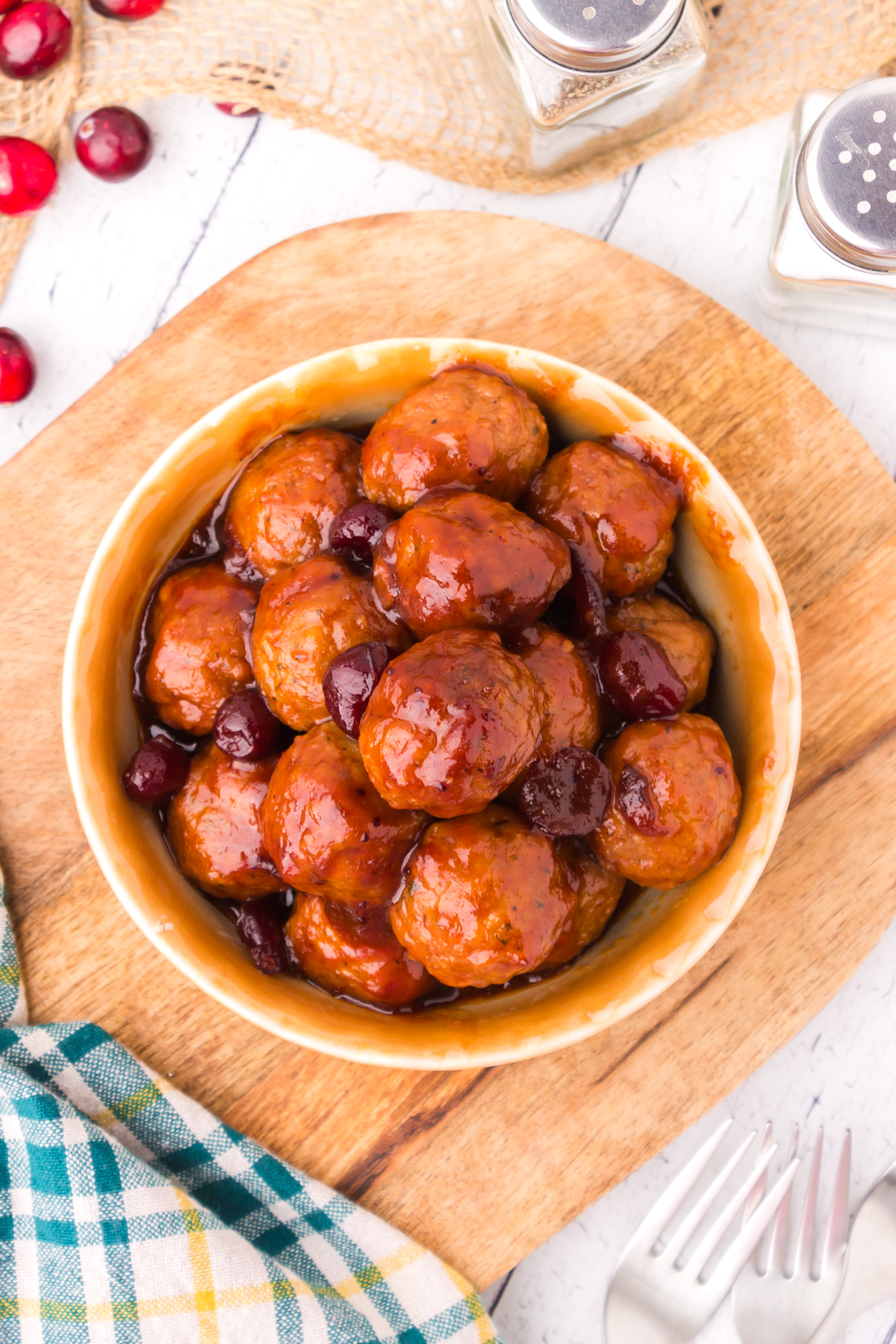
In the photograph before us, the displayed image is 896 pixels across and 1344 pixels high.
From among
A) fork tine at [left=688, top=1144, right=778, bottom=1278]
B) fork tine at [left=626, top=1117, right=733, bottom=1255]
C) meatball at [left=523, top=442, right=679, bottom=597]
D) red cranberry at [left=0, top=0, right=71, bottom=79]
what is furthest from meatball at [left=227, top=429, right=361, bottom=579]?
fork tine at [left=688, top=1144, right=778, bottom=1278]

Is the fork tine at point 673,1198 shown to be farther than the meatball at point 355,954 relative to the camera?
Yes

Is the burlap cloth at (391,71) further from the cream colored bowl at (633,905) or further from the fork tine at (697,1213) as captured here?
the fork tine at (697,1213)

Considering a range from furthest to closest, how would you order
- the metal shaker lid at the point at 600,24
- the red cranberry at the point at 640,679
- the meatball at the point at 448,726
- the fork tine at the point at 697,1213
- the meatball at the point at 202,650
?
the fork tine at the point at 697,1213 < the metal shaker lid at the point at 600,24 < the meatball at the point at 202,650 < the red cranberry at the point at 640,679 < the meatball at the point at 448,726

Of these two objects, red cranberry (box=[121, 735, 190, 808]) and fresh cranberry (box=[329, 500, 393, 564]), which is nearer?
fresh cranberry (box=[329, 500, 393, 564])

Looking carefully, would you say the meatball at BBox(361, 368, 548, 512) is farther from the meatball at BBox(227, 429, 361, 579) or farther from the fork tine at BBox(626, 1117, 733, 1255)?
the fork tine at BBox(626, 1117, 733, 1255)

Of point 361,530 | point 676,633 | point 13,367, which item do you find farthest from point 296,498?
point 13,367

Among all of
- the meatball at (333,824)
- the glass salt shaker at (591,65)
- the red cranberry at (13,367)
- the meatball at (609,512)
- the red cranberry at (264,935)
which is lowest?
the red cranberry at (264,935)

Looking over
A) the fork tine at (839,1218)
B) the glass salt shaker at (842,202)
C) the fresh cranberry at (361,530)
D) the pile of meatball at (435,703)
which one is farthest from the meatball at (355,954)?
the glass salt shaker at (842,202)
